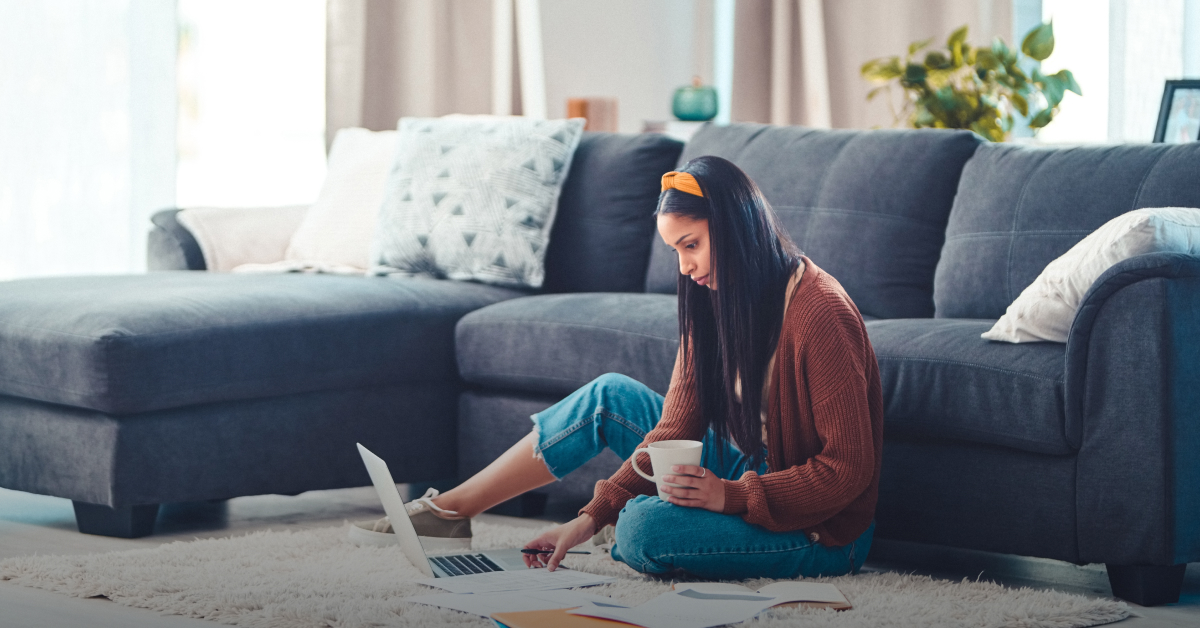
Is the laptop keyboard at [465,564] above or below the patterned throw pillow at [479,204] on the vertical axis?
below

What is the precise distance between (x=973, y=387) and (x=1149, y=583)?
37cm

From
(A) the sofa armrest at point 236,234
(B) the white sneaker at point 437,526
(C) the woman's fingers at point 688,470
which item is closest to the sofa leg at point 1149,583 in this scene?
(C) the woman's fingers at point 688,470

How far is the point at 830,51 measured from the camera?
458cm

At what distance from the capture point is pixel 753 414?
1952 mm

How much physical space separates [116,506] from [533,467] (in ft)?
2.55

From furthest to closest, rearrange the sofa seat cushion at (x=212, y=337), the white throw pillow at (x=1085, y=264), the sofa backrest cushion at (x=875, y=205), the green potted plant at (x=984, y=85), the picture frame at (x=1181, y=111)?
the green potted plant at (x=984, y=85) < the picture frame at (x=1181, y=111) < the sofa backrest cushion at (x=875, y=205) < the sofa seat cushion at (x=212, y=337) < the white throw pillow at (x=1085, y=264)

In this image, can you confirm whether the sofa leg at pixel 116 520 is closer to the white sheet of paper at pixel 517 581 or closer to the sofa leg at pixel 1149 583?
the white sheet of paper at pixel 517 581

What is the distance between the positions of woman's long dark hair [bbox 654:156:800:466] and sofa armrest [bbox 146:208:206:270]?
1.73 m

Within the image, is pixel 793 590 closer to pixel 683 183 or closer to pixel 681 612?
pixel 681 612

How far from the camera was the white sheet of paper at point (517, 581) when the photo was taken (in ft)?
5.91

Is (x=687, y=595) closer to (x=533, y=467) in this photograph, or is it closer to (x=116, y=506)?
(x=533, y=467)

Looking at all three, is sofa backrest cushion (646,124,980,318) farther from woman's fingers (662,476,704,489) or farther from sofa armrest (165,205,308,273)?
sofa armrest (165,205,308,273)

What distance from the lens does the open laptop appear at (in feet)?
6.17

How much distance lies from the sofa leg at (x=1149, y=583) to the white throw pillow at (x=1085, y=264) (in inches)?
14.0
